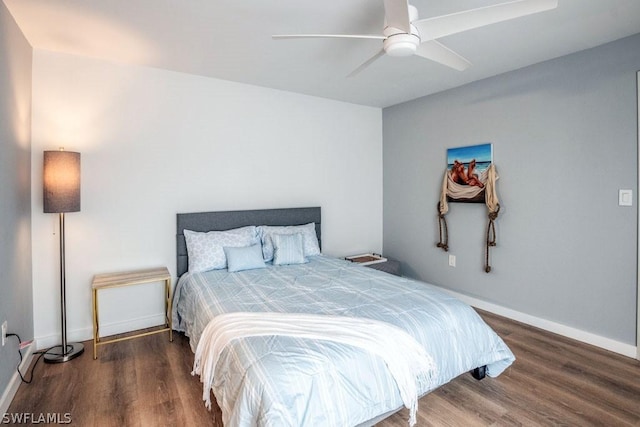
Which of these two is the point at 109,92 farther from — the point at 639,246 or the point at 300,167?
the point at 639,246

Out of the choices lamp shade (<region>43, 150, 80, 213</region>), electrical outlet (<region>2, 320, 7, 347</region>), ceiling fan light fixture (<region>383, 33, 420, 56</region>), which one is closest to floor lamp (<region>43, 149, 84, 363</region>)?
lamp shade (<region>43, 150, 80, 213</region>)

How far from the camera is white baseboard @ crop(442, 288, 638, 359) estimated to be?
2603 millimetres

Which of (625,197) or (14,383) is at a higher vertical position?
(625,197)

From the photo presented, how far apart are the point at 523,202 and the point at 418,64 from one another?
167 centimetres

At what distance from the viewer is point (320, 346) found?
160 cm

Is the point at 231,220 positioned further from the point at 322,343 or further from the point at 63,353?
the point at 322,343

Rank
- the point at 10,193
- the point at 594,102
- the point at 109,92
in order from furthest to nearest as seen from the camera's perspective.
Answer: the point at 109,92
the point at 594,102
the point at 10,193

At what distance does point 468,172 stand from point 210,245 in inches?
111

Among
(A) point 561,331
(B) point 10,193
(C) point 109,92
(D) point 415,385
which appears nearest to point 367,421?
(D) point 415,385

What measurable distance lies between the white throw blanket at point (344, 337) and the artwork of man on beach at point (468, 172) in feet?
7.41

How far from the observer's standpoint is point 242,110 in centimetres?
354

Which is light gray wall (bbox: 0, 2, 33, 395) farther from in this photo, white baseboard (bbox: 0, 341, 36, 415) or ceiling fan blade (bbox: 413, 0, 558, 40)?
ceiling fan blade (bbox: 413, 0, 558, 40)

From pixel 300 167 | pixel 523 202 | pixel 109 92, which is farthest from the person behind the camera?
pixel 300 167

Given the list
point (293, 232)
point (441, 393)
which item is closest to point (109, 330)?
point (293, 232)
